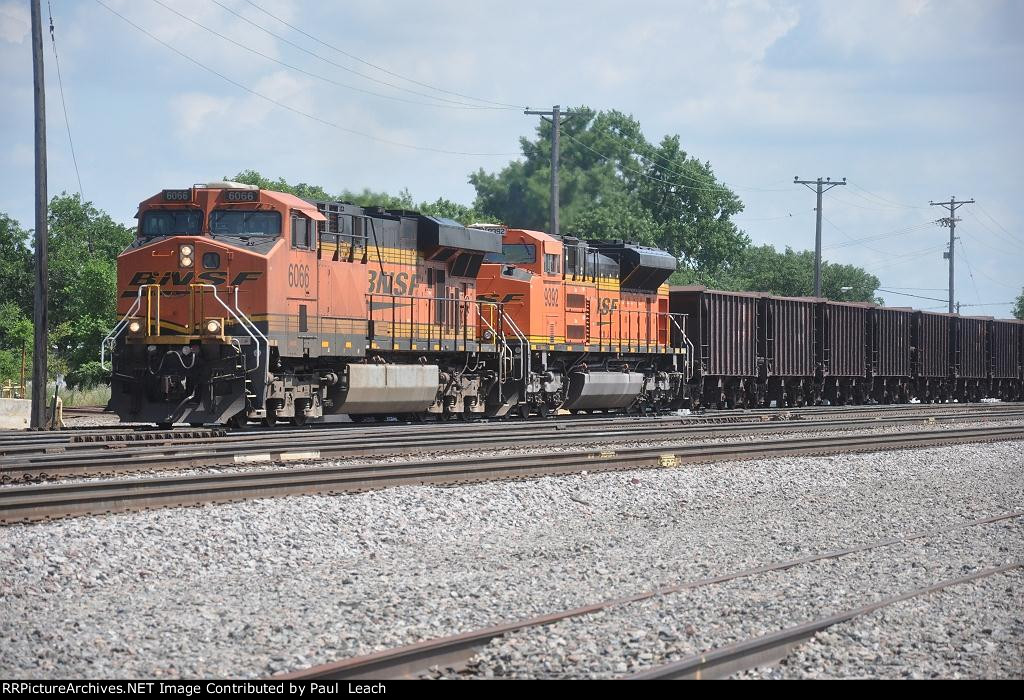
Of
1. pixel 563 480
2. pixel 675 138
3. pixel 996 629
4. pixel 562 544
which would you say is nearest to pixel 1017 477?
pixel 563 480

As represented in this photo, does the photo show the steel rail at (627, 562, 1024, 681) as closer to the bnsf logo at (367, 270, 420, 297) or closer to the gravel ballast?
the gravel ballast

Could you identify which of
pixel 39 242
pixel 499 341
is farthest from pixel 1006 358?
pixel 39 242

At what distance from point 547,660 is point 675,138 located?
75.8 m

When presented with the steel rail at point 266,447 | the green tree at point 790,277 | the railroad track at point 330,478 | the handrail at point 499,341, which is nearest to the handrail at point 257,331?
the steel rail at point 266,447

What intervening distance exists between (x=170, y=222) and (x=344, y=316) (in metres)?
3.11

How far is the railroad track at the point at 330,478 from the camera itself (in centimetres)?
926

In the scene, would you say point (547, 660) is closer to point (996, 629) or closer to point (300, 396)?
point (996, 629)

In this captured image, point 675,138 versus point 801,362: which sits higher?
point 675,138

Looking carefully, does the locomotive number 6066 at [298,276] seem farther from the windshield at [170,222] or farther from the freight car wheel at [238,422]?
the freight car wheel at [238,422]

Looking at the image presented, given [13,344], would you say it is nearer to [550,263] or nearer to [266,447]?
[550,263]

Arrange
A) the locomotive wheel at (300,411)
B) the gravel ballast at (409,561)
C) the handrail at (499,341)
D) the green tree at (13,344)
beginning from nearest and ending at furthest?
the gravel ballast at (409,561) → the locomotive wheel at (300,411) → the handrail at (499,341) → the green tree at (13,344)

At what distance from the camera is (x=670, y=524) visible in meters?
10.5

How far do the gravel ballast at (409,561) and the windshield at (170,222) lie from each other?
7.79 meters

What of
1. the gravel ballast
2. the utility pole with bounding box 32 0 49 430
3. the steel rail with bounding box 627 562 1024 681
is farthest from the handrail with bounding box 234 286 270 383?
the steel rail with bounding box 627 562 1024 681
